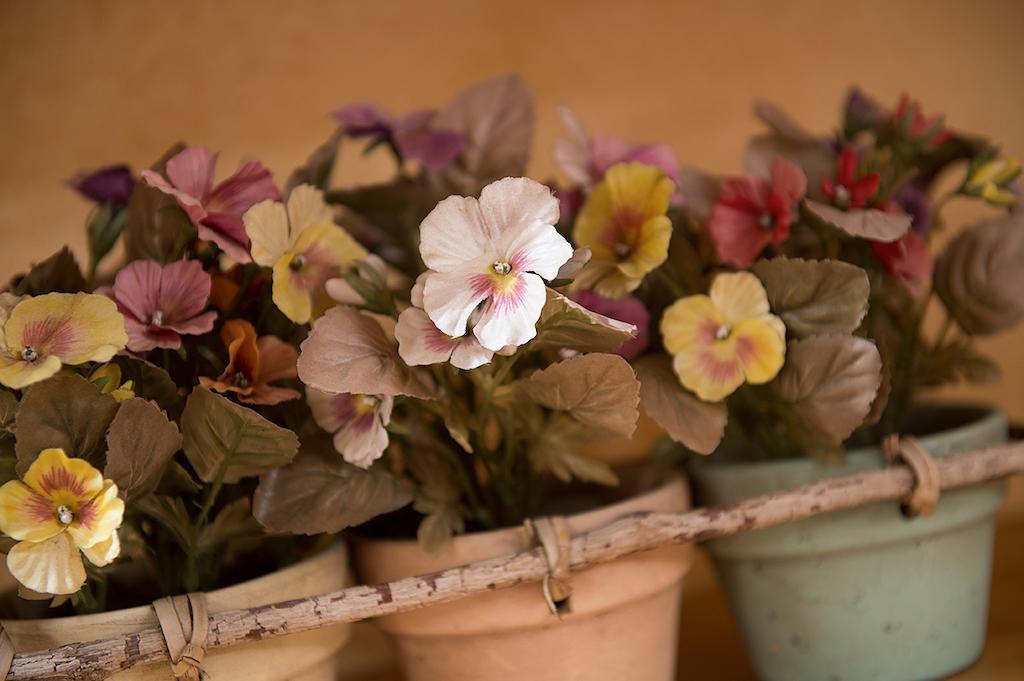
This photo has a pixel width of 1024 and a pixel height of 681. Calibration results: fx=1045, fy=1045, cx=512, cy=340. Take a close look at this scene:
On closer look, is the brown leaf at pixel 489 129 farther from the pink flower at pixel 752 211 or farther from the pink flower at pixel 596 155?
the pink flower at pixel 752 211

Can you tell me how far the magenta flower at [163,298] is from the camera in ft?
1.92

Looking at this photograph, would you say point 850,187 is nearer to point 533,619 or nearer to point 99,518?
point 533,619

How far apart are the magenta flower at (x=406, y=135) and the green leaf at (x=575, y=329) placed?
196 mm

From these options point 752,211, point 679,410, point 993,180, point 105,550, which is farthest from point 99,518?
point 993,180

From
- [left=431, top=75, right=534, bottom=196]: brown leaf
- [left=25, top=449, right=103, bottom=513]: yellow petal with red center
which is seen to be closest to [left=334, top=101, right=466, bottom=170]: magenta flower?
[left=431, top=75, right=534, bottom=196]: brown leaf

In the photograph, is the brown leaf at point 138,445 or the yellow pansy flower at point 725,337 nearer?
the brown leaf at point 138,445

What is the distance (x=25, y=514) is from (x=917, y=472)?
0.53 m

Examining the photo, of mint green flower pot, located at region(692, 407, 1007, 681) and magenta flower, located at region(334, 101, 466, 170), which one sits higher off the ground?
magenta flower, located at region(334, 101, 466, 170)

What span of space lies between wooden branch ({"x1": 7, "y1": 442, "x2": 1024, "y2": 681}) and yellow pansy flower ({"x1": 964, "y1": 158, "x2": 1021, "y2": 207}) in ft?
0.56

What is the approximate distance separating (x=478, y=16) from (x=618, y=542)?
0.63 metres

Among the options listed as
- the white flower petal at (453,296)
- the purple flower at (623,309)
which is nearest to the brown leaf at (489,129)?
the purple flower at (623,309)

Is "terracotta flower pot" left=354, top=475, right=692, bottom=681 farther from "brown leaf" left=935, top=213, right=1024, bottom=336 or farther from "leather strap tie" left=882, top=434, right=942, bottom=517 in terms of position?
"brown leaf" left=935, top=213, right=1024, bottom=336

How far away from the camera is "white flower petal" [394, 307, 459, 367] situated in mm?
555

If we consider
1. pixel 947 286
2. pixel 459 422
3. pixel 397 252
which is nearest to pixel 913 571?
pixel 947 286
